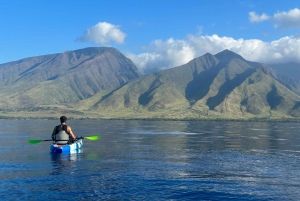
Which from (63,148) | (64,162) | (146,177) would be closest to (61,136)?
(63,148)

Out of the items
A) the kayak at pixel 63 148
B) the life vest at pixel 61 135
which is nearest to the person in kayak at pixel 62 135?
the life vest at pixel 61 135

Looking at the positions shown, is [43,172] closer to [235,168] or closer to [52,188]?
[52,188]

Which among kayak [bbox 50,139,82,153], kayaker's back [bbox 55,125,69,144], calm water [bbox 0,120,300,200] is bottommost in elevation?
calm water [bbox 0,120,300,200]

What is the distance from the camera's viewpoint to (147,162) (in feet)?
198

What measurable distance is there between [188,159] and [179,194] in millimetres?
28806

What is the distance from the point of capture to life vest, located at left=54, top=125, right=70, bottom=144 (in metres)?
61.6

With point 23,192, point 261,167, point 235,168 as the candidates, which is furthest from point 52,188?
point 261,167

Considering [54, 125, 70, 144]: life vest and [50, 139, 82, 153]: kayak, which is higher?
[54, 125, 70, 144]: life vest

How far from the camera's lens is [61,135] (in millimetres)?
64250

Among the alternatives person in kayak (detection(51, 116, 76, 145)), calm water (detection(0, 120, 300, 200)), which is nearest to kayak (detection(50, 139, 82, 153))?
person in kayak (detection(51, 116, 76, 145))

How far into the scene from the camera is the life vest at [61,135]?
61.6 m

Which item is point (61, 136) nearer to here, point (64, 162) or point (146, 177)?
point (64, 162)

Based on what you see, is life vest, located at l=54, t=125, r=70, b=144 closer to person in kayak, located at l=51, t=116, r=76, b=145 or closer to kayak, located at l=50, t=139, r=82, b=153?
person in kayak, located at l=51, t=116, r=76, b=145

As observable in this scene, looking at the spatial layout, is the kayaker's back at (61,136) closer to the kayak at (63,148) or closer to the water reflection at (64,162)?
the kayak at (63,148)
